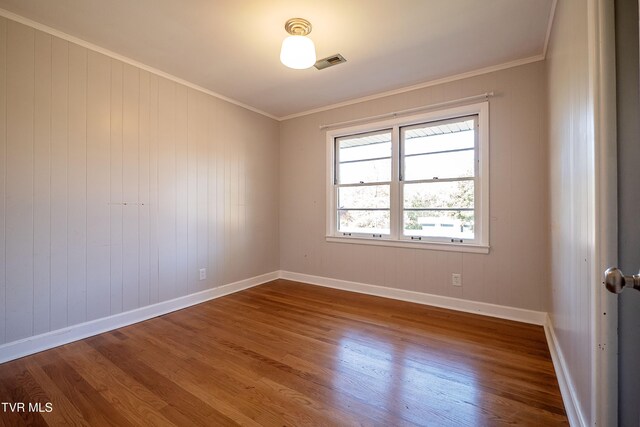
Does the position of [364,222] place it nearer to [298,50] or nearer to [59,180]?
[298,50]

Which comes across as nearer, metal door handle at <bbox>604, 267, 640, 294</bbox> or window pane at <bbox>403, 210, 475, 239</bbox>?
metal door handle at <bbox>604, 267, 640, 294</bbox>

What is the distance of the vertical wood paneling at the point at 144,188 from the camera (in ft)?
8.89

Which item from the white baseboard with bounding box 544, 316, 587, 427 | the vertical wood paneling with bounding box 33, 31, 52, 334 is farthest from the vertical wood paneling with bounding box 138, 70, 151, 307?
the white baseboard with bounding box 544, 316, 587, 427

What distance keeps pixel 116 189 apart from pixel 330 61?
7.64 feet

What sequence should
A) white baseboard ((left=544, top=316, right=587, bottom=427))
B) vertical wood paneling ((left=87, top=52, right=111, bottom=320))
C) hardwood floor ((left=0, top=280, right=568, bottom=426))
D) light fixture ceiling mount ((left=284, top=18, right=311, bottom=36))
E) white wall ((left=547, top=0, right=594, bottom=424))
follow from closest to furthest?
white wall ((left=547, top=0, right=594, bottom=424)) < white baseboard ((left=544, top=316, right=587, bottom=427)) < hardwood floor ((left=0, top=280, right=568, bottom=426)) < light fixture ceiling mount ((left=284, top=18, right=311, bottom=36)) < vertical wood paneling ((left=87, top=52, right=111, bottom=320))

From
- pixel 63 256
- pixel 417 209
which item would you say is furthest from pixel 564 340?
pixel 63 256

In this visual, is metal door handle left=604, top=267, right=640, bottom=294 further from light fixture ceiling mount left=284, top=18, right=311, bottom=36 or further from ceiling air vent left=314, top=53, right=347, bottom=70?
ceiling air vent left=314, top=53, right=347, bottom=70

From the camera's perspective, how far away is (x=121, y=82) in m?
2.56

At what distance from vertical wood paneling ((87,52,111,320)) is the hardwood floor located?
0.41 metres

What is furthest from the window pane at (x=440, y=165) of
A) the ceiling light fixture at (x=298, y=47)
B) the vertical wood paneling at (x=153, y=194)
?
the vertical wood paneling at (x=153, y=194)

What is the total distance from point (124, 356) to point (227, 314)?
947mm

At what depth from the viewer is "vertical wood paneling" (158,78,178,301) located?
9.39 feet

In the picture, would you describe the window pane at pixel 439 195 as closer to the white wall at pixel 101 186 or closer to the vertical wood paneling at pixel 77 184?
the white wall at pixel 101 186

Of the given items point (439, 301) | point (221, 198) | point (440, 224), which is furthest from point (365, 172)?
point (221, 198)
